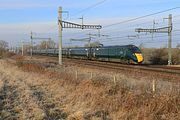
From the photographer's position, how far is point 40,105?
13.5m

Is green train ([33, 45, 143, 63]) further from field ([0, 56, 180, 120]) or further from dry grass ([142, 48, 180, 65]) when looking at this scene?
field ([0, 56, 180, 120])

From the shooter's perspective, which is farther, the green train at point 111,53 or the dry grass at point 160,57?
the dry grass at point 160,57

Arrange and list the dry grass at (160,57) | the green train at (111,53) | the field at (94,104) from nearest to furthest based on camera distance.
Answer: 1. the field at (94,104)
2. the green train at (111,53)
3. the dry grass at (160,57)

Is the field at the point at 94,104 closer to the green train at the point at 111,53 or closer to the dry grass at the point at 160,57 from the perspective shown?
the green train at the point at 111,53

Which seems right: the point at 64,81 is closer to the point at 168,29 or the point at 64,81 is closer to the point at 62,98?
the point at 62,98

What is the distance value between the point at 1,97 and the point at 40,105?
313 centimetres

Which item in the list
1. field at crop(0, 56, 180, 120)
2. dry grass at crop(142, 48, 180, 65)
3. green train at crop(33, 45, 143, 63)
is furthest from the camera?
dry grass at crop(142, 48, 180, 65)

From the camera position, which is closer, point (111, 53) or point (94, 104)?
point (94, 104)

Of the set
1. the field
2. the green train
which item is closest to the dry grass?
the green train

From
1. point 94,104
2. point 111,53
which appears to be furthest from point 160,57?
point 94,104

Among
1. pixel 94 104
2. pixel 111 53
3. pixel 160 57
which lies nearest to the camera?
pixel 94 104

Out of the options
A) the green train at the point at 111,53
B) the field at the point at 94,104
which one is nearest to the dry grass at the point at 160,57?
the green train at the point at 111,53

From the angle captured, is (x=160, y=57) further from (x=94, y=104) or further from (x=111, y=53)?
(x=94, y=104)

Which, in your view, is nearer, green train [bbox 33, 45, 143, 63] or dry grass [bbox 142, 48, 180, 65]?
green train [bbox 33, 45, 143, 63]
